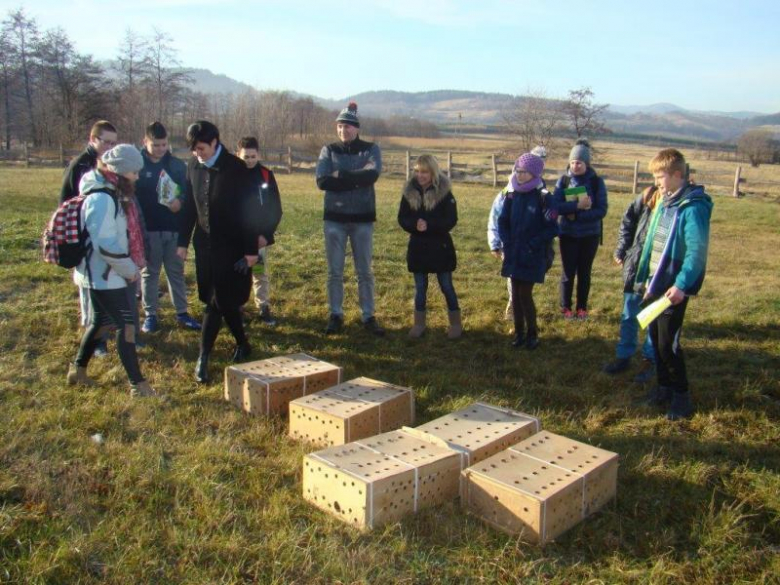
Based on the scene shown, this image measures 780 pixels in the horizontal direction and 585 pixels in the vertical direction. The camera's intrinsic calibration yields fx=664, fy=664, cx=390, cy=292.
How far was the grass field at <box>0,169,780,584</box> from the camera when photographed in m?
3.14

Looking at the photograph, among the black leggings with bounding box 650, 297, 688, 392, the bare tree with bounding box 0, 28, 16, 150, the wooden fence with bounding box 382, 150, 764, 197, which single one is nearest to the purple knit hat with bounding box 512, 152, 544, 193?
the black leggings with bounding box 650, 297, 688, 392

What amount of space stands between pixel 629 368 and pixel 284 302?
4027mm

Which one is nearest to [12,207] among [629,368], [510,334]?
[510,334]

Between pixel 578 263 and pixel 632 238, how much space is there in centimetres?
145

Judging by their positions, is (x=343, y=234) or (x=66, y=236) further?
(x=343, y=234)

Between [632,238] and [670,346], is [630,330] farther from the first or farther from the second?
[670,346]

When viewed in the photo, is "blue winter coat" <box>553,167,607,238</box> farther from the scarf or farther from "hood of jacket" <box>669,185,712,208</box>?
"hood of jacket" <box>669,185,712,208</box>

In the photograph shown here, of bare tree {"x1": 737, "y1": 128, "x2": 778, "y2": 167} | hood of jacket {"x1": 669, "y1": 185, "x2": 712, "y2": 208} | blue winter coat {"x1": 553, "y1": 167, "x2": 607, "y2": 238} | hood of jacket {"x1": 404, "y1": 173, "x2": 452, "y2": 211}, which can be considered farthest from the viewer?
bare tree {"x1": 737, "y1": 128, "x2": 778, "y2": 167}

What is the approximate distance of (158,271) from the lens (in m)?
6.87

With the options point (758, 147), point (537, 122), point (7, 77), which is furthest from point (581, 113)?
point (7, 77)

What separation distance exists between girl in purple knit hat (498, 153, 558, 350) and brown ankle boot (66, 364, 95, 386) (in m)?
3.78

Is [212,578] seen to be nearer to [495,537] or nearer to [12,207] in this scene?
[495,537]

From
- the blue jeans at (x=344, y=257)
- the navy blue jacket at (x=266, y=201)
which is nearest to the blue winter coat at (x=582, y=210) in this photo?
the blue jeans at (x=344, y=257)

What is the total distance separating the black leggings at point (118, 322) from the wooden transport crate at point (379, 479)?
2.05 m
